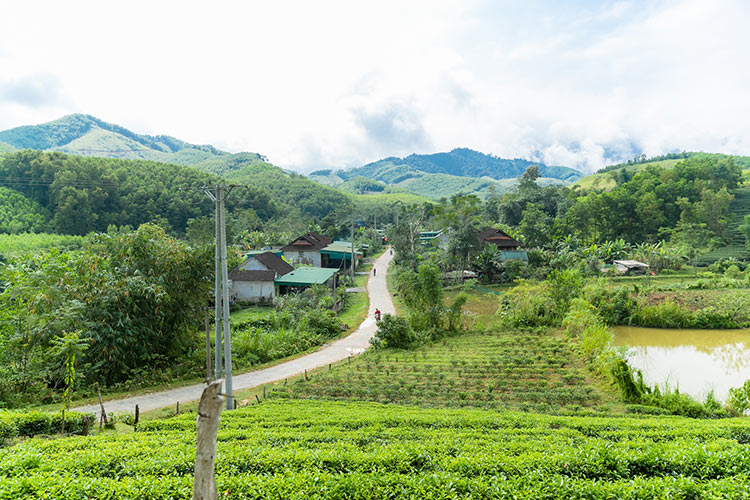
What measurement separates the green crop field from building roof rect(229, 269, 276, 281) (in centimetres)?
2399

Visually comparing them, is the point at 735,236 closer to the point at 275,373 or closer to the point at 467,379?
the point at 467,379

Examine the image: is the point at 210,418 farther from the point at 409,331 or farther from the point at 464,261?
the point at 464,261

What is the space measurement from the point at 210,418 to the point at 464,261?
38791 mm

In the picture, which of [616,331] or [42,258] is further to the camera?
[616,331]

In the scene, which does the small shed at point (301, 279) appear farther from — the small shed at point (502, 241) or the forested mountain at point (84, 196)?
the forested mountain at point (84, 196)

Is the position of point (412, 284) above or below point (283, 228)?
below

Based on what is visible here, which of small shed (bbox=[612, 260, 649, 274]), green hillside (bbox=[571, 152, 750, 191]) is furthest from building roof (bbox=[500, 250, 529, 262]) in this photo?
green hillside (bbox=[571, 152, 750, 191])

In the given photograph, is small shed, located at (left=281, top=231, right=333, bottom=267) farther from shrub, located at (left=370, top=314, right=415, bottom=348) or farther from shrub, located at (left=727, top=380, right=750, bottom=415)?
shrub, located at (left=727, top=380, right=750, bottom=415)

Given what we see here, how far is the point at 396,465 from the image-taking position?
584 cm

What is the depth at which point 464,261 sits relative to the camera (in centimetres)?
4044

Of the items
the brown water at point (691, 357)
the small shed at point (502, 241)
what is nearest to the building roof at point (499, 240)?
the small shed at point (502, 241)

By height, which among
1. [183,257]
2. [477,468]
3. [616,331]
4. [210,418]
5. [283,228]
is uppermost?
[283,228]

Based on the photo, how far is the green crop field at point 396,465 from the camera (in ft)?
16.1

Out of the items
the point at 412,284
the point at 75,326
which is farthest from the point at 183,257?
the point at 412,284
